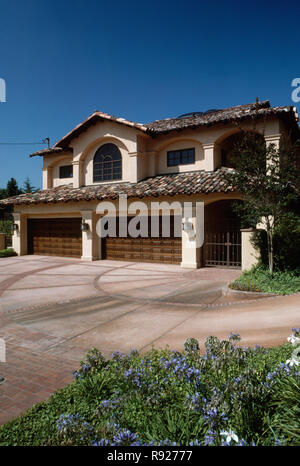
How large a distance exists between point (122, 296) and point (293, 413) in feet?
21.6

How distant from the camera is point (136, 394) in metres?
3.35

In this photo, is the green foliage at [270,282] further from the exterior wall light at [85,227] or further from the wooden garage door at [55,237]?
the wooden garage door at [55,237]

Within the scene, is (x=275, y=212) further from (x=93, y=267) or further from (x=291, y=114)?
(x=93, y=267)

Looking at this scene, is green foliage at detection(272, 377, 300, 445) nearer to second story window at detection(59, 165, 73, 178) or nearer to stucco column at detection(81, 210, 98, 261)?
stucco column at detection(81, 210, 98, 261)

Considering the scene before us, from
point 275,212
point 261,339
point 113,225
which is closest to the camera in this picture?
point 261,339

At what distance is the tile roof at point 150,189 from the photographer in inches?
558

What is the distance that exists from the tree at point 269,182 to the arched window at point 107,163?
1001 centimetres

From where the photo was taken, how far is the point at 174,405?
3189 mm

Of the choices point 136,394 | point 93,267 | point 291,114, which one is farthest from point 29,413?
point 291,114

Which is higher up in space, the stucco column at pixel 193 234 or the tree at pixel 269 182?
the tree at pixel 269 182

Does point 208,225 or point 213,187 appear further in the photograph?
point 208,225

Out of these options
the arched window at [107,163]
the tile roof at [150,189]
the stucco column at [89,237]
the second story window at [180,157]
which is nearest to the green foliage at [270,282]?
the tile roof at [150,189]

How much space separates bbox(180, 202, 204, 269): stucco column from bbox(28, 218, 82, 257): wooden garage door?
7596 mm

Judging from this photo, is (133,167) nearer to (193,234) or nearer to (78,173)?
(78,173)
